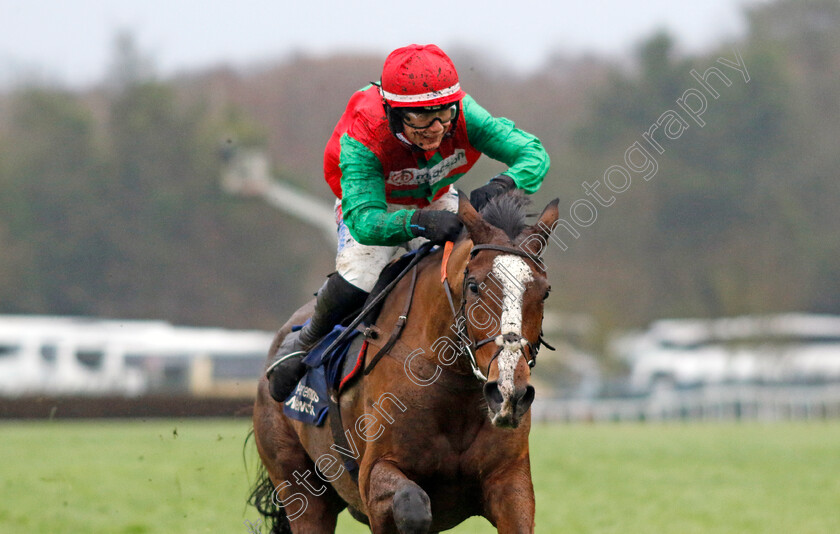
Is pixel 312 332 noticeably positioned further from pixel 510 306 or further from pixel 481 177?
pixel 481 177

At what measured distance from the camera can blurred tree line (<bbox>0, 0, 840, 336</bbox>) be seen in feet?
174

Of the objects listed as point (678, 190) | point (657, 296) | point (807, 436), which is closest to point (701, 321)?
point (657, 296)

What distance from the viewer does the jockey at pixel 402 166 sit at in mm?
4898

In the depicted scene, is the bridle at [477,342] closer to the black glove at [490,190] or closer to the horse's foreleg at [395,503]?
the black glove at [490,190]

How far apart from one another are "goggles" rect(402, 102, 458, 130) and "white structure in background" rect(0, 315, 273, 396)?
3032 cm

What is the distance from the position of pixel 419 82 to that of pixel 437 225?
2.06ft

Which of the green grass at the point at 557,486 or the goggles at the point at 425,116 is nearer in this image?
the goggles at the point at 425,116

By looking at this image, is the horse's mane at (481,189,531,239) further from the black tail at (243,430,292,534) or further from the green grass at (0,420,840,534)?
the green grass at (0,420,840,534)

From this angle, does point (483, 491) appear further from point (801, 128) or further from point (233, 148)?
point (801, 128)

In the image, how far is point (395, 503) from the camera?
14.9 feet

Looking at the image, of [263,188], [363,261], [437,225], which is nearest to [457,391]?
[437,225]

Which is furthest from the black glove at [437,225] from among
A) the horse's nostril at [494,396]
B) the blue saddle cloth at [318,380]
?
the horse's nostril at [494,396]

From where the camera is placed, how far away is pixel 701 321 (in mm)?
57156

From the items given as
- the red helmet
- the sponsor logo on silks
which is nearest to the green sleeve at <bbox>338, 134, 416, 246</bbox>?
the sponsor logo on silks
